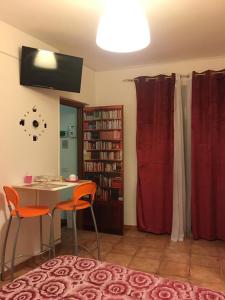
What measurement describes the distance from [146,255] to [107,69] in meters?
2.82

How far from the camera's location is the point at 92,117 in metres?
4.22

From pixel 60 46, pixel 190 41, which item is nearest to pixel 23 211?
pixel 60 46

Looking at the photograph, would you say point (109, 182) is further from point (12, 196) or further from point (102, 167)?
point (12, 196)

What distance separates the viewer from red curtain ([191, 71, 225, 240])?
11.9 ft

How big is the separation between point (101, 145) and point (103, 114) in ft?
1.56

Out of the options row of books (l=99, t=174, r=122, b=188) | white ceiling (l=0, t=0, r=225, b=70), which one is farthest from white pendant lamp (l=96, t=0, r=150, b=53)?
row of books (l=99, t=174, r=122, b=188)

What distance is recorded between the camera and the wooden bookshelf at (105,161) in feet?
13.2

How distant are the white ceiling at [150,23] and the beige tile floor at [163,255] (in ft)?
8.33

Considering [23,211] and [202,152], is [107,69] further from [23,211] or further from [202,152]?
[23,211]

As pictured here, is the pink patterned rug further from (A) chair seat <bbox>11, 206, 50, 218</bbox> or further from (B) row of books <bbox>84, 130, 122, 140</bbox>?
(B) row of books <bbox>84, 130, 122, 140</bbox>

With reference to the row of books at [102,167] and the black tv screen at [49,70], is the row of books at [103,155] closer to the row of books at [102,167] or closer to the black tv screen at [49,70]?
the row of books at [102,167]

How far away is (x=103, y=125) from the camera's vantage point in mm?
4133

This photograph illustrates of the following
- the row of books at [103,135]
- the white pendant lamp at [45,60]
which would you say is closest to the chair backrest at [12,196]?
the white pendant lamp at [45,60]

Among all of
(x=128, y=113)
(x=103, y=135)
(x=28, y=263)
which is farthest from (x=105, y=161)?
(x=28, y=263)
